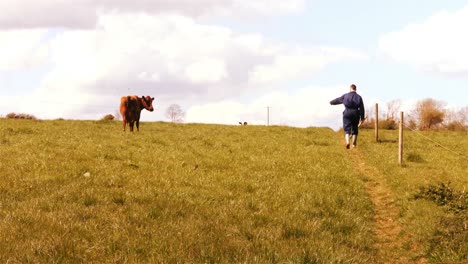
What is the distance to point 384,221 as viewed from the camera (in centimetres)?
1123

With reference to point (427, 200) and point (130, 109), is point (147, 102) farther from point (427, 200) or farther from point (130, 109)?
point (427, 200)

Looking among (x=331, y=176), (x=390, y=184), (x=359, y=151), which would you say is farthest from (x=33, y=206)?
(x=359, y=151)

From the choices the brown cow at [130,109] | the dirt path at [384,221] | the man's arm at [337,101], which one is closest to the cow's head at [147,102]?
the brown cow at [130,109]

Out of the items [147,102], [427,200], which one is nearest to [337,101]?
[427,200]

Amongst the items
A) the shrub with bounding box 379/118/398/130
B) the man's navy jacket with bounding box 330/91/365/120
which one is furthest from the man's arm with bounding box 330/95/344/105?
the shrub with bounding box 379/118/398/130

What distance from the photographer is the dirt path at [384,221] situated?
8.78m

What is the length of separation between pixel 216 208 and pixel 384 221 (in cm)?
423

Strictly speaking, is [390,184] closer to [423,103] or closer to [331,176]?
[331,176]

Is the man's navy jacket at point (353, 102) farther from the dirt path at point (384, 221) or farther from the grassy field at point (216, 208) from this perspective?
the dirt path at point (384, 221)

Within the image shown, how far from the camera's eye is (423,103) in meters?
57.2

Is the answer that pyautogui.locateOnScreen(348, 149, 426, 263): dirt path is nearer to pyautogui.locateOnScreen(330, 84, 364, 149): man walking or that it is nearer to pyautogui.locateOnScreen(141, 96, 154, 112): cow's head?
pyautogui.locateOnScreen(330, 84, 364, 149): man walking

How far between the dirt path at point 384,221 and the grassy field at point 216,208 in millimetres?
40

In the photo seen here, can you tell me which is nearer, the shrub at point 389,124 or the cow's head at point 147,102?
the cow's head at point 147,102

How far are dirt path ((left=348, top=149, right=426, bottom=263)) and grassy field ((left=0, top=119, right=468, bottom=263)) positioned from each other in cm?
4
